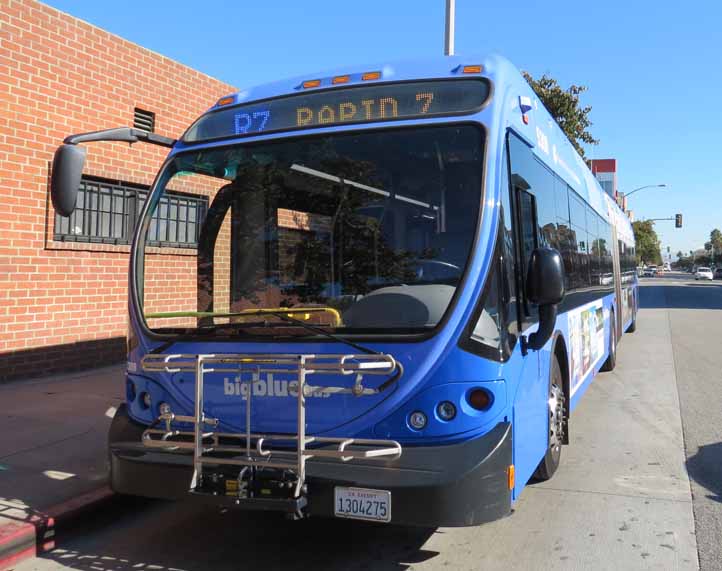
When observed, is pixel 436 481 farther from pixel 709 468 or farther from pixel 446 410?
pixel 709 468

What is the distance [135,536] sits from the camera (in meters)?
4.81

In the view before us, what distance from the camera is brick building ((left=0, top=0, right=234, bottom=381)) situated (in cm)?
934

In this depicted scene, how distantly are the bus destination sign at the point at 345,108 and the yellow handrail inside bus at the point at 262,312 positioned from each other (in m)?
1.19

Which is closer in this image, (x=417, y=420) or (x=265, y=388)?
(x=417, y=420)

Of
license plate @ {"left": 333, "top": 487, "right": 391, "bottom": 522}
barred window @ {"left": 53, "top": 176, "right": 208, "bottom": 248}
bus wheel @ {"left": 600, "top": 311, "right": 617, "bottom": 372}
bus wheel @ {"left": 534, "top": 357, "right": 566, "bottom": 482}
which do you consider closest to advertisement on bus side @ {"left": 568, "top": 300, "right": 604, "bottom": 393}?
bus wheel @ {"left": 534, "top": 357, "right": 566, "bottom": 482}

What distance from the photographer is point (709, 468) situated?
610 centimetres

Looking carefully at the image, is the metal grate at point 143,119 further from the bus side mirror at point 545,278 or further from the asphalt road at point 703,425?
the asphalt road at point 703,425

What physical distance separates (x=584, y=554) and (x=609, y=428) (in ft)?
12.1

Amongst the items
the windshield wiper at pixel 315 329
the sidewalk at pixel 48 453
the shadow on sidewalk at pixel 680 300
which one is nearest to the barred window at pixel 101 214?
the sidewalk at pixel 48 453

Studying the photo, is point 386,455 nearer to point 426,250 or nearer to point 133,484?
point 426,250

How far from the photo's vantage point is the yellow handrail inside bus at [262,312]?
13.6 ft

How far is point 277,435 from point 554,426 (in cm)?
265

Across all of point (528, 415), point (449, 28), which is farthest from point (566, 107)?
point (528, 415)

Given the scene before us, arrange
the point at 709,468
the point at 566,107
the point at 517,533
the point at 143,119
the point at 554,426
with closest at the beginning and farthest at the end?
the point at 517,533 < the point at 554,426 < the point at 709,468 < the point at 143,119 < the point at 566,107
